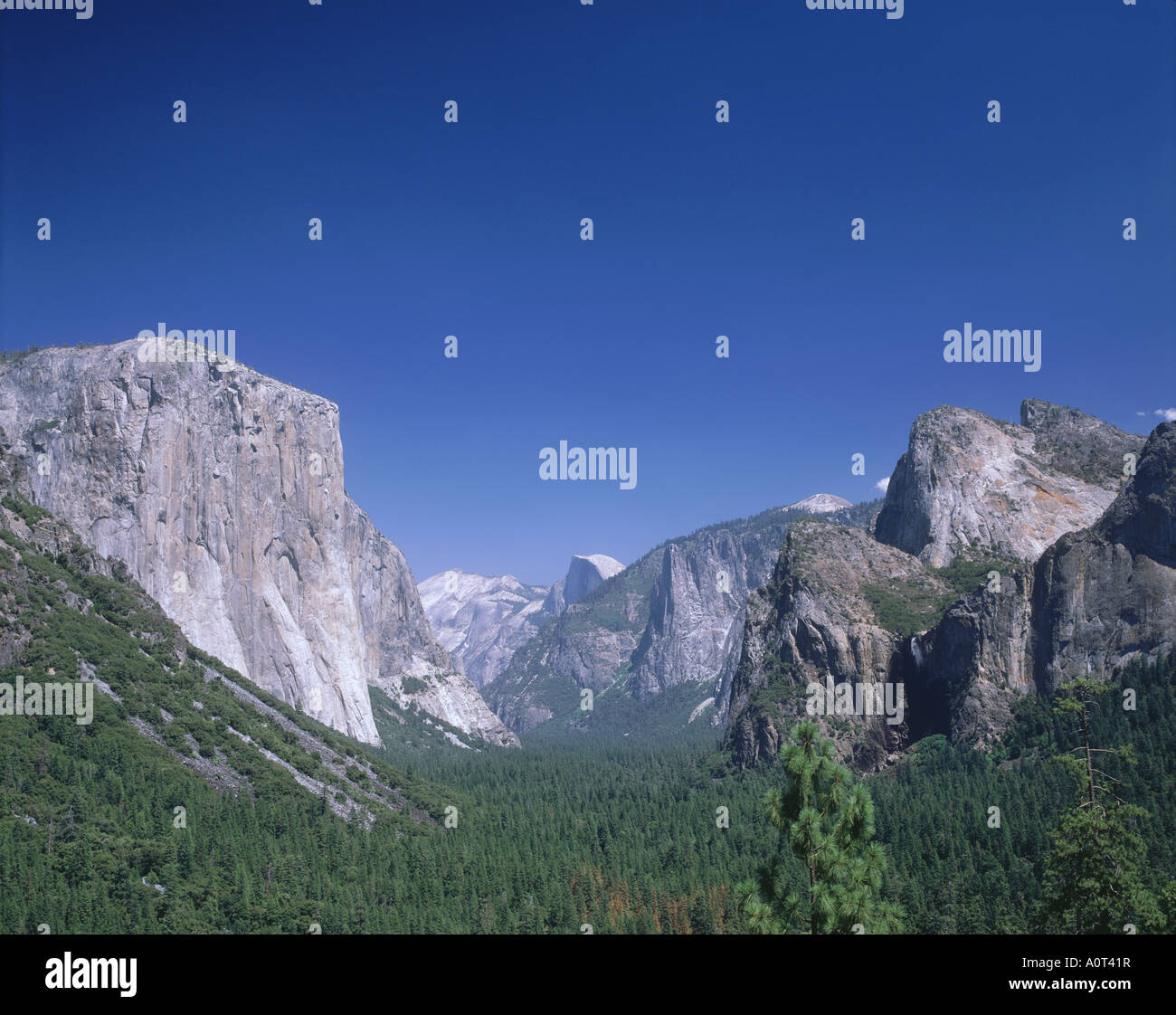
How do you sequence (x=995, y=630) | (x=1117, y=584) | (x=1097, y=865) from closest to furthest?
(x=1097, y=865) → (x=1117, y=584) → (x=995, y=630)

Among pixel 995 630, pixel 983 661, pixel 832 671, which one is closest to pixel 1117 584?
pixel 995 630

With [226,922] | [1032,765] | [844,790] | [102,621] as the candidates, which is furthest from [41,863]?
[1032,765]

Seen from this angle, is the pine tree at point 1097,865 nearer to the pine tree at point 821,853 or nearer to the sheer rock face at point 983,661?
the pine tree at point 821,853

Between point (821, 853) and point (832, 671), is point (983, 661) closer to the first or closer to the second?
point (832, 671)

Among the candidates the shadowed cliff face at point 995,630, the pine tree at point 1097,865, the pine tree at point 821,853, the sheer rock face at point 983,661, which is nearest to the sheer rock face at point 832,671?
the shadowed cliff face at point 995,630

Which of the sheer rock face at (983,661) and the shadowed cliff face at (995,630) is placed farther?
the sheer rock face at (983,661)
